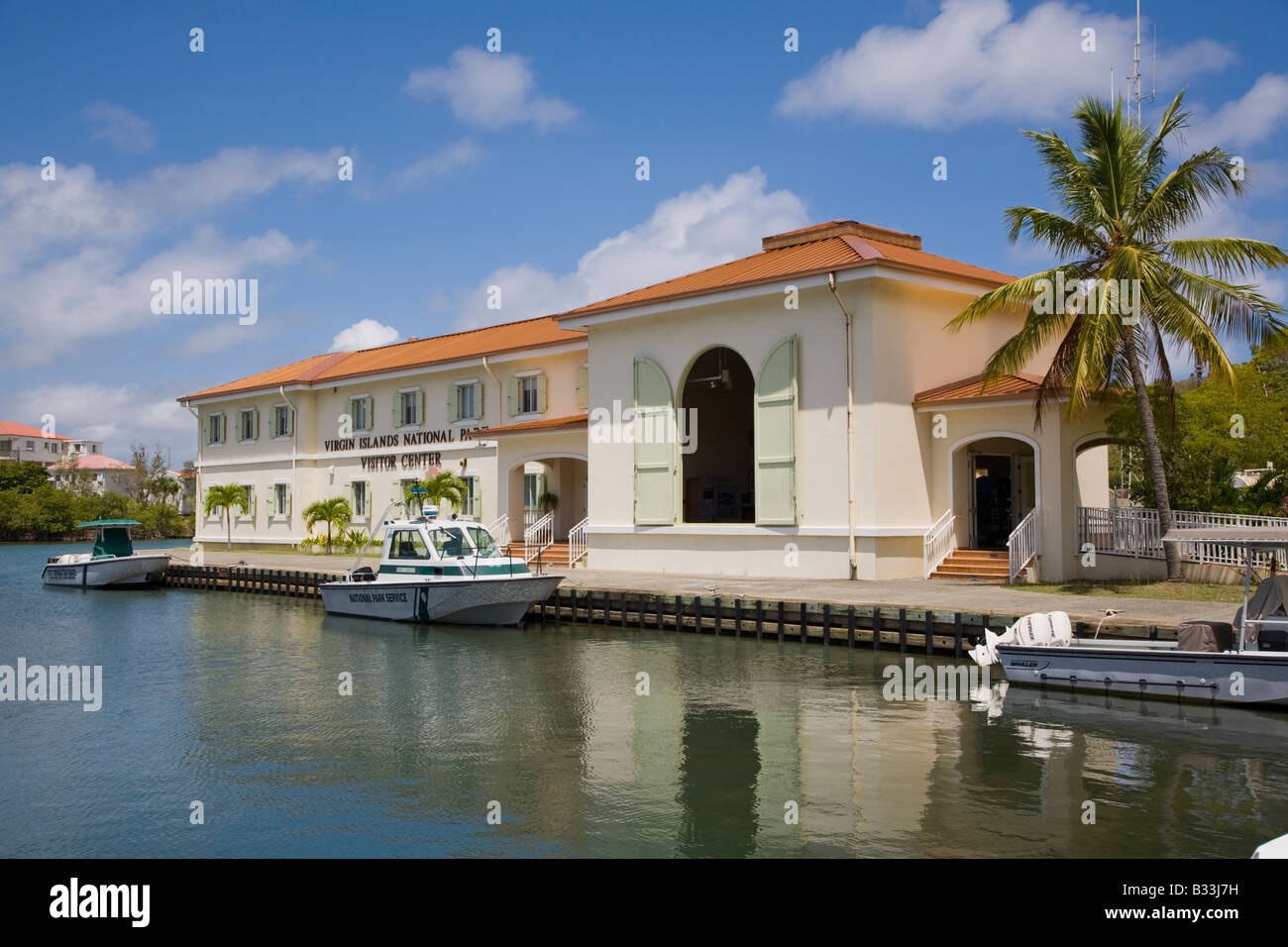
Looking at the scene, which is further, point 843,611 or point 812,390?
point 812,390

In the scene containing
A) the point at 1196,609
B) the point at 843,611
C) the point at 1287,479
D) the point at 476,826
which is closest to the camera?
the point at 476,826

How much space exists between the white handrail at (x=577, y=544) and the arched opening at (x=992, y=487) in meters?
9.89

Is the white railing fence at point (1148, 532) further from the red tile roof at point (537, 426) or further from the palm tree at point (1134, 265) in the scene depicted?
the red tile roof at point (537, 426)

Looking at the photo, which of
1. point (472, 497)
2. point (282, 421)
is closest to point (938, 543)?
point (472, 497)

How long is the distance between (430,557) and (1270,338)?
17058 millimetres

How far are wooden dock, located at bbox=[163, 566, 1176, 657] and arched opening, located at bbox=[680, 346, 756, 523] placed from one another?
8.93 metres

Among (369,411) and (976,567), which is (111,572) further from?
(976,567)

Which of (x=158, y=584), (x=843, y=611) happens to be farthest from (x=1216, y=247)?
(x=158, y=584)

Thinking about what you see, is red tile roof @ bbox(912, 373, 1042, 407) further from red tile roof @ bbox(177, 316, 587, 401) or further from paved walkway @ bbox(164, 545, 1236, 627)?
red tile roof @ bbox(177, 316, 587, 401)

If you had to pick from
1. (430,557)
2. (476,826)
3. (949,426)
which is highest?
(949,426)

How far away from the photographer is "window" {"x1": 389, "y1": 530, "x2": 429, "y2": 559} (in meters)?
24.4

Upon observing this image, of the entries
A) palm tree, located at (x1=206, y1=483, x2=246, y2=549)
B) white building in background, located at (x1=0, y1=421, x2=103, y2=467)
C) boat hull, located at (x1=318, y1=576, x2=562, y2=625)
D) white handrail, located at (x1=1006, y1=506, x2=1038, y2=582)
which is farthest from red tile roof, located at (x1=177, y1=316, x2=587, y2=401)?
white building in background, located at (x1=0, y1=421, x2=103, y2=467)
